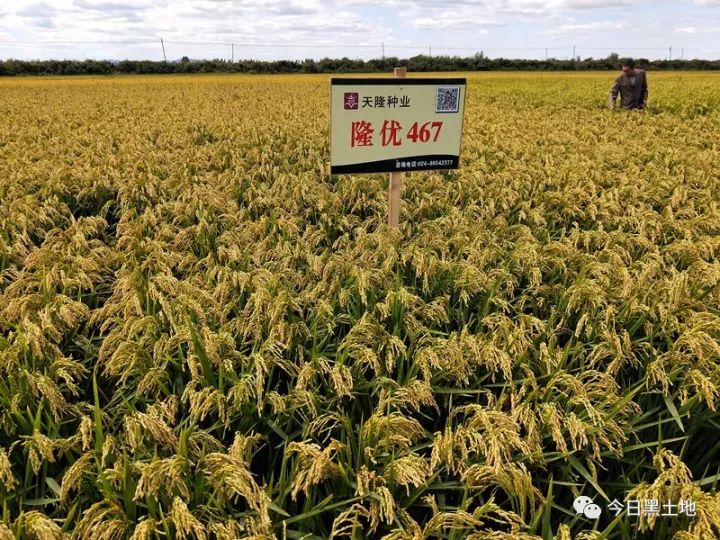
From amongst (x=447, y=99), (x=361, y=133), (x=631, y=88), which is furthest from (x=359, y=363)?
(x=631, y=88)

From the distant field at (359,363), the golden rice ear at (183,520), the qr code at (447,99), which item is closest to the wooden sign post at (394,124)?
the qr code at (447,99)

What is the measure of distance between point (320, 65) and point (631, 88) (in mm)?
51261

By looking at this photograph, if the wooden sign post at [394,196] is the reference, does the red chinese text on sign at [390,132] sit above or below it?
above

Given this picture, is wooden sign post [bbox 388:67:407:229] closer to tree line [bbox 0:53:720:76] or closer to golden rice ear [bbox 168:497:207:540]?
golden rice ear [bbox 168:497:207:540]

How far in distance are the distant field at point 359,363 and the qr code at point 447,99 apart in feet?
3.34

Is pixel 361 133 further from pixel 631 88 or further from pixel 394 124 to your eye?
pixel 631 88

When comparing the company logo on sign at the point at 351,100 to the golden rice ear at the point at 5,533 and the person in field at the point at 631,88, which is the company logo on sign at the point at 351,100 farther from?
the person in field at the point at 631,88

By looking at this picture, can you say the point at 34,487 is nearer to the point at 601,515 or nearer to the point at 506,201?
the point at 601,515

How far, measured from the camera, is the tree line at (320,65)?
57.8 m

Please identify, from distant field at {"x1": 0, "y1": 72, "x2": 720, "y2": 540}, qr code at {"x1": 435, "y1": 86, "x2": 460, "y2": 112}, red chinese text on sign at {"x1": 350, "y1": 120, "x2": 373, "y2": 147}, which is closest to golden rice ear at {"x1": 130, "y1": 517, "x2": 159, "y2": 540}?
distant field at {"x1": 0, "y1": 72, "x2": 720, "y2": 540}

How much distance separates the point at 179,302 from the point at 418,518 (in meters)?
1.91

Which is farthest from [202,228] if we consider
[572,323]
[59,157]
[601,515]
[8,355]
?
[59,157]

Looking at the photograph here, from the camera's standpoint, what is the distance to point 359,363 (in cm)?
285

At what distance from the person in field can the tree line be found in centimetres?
4448
